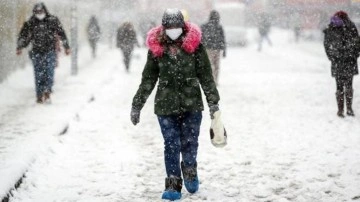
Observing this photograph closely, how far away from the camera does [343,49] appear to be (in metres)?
8.94

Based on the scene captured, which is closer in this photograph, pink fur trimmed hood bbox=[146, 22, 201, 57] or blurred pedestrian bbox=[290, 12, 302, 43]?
pink fur trimmed hood bbox=[146, 22, 201, 57]

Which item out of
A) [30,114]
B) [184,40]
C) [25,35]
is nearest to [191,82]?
[184,40]

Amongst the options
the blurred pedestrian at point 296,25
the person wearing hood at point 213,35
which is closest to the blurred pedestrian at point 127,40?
the person wearing hood at point 213,35

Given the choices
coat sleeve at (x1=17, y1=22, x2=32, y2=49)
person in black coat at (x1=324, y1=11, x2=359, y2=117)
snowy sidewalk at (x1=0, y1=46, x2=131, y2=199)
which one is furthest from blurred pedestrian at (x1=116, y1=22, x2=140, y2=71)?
person in black coat at (x1=324, y1=11, x2=359, y2=117)

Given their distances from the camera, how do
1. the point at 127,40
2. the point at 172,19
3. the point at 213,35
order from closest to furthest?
1. the point at 172,19
2. the point at 213,35
3. the point at 127,40

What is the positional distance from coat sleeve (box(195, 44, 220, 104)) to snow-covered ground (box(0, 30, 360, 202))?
1.10 m

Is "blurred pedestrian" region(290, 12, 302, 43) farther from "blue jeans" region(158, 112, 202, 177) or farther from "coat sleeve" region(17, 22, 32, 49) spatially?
"blue jeans" region(158, 112, 202, 177)

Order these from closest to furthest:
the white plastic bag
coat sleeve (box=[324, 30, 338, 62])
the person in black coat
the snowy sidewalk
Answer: the white plastic bag → the snowy sidewalk → the person in black coat → coat sleeve (box=[324, 30, 338, 62])

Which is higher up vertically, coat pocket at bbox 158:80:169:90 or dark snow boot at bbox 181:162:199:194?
coat pocket at bbox 158:80:169:90

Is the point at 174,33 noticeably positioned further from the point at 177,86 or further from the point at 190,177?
the point at 190,177

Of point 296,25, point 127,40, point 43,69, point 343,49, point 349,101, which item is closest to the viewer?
point 343,49

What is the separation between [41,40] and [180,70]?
240 inches

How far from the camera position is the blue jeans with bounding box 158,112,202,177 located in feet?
16.5

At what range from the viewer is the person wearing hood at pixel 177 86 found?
489 centimetres
